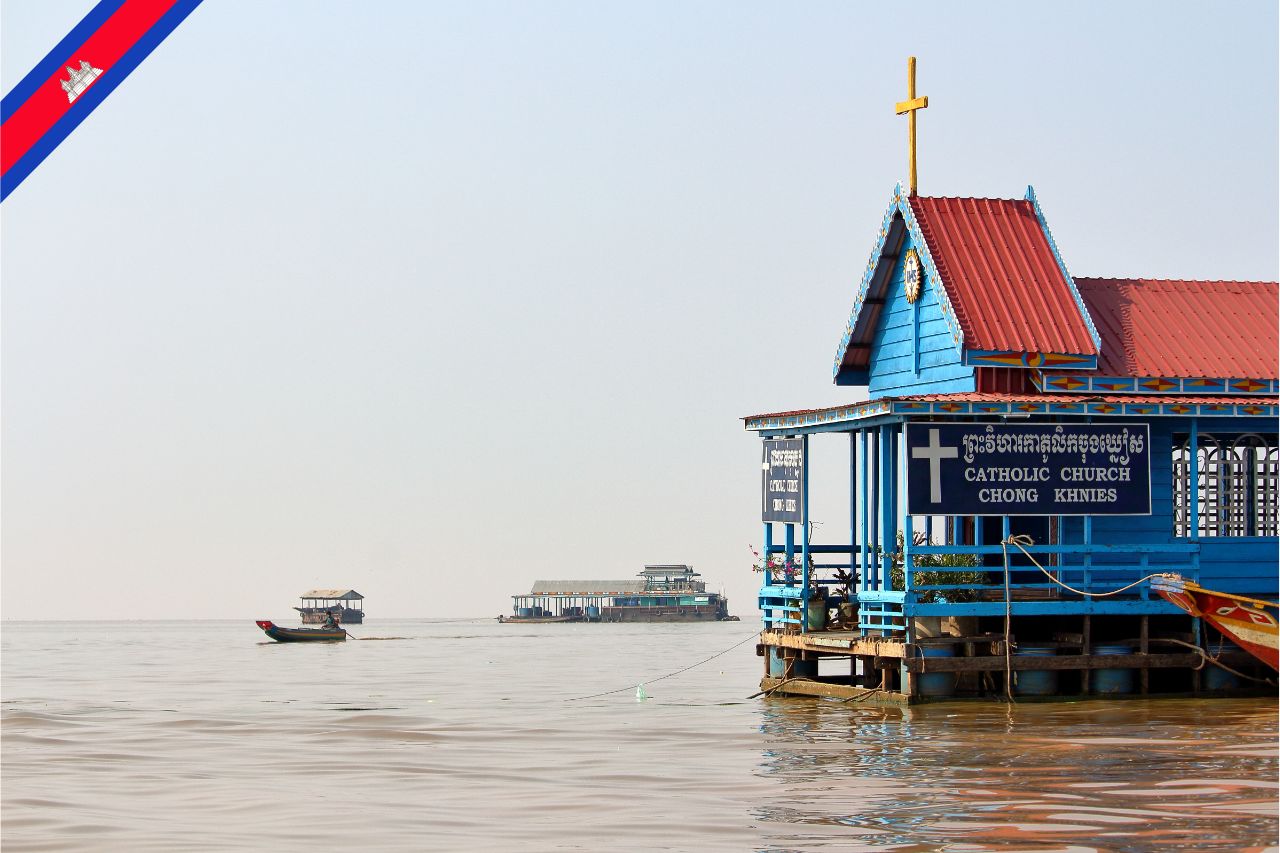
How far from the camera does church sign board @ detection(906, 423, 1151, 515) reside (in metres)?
23.1

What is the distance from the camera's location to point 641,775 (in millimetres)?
17594

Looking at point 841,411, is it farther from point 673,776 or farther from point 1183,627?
point 673,776

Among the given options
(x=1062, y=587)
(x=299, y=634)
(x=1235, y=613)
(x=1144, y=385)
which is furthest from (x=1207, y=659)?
(x=299, y=634)

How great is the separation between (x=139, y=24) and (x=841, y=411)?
72.4 feet

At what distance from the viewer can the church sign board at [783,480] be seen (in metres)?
26.3

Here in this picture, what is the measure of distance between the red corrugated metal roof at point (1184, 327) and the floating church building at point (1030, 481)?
1.7 inches

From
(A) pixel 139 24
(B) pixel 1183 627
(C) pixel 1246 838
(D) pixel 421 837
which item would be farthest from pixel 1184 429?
(A) pixel 139 24

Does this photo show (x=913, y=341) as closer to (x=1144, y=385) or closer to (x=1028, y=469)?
(x=1144, y=385)

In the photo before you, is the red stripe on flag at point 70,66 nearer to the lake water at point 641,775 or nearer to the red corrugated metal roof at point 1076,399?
the lake water at point 641,775

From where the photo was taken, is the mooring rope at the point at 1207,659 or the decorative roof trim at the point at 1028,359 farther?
the decorative roof trim at the point at 1028,359

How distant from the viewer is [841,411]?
Result: 24281 mm

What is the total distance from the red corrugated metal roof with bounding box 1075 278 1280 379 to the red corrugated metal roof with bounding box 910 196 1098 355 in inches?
36.5

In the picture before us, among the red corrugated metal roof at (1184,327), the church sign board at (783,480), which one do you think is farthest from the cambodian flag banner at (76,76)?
the red corrugated metal roof at (1184,327)

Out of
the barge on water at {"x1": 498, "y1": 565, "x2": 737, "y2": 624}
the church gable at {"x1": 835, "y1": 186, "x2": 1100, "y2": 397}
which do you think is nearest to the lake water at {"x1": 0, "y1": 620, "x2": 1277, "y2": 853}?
the church gable at {"x1": 835, "y1": 186, "x2": 1100, "y2": 397}
